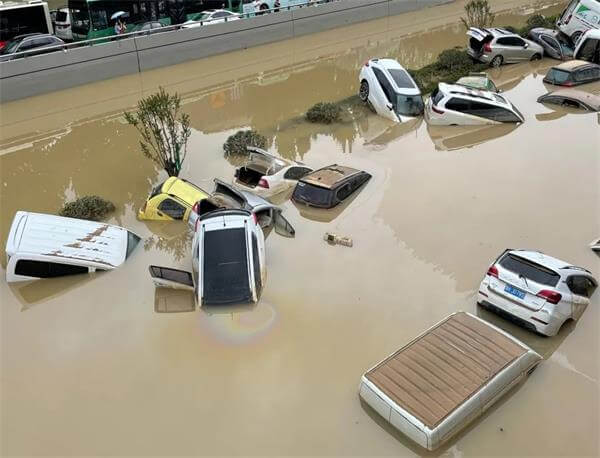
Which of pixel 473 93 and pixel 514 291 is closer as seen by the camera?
pixel 514 291

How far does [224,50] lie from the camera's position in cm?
2870

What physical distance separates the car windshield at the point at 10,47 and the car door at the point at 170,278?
1883cm

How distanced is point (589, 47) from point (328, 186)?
56.5 feet

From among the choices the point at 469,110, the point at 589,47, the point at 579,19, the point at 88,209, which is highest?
the point at 579,19

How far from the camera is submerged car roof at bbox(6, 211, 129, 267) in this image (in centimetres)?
1080

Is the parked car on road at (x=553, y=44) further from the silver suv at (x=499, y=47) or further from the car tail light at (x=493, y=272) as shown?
the car tail light at (x=493, y=272)

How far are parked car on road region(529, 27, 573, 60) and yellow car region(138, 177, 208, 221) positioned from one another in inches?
799

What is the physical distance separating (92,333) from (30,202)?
21.2ft

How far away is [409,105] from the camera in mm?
18672

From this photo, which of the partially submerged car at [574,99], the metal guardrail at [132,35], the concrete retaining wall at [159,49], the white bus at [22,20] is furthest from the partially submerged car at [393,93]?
the white bus at [22,20]

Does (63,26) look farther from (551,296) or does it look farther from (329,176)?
(551,296)

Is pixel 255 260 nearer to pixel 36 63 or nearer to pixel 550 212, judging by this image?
pixel 550 212

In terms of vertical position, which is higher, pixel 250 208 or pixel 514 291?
pixel 250 208

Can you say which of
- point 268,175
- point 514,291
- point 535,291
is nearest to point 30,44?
point 268,175
